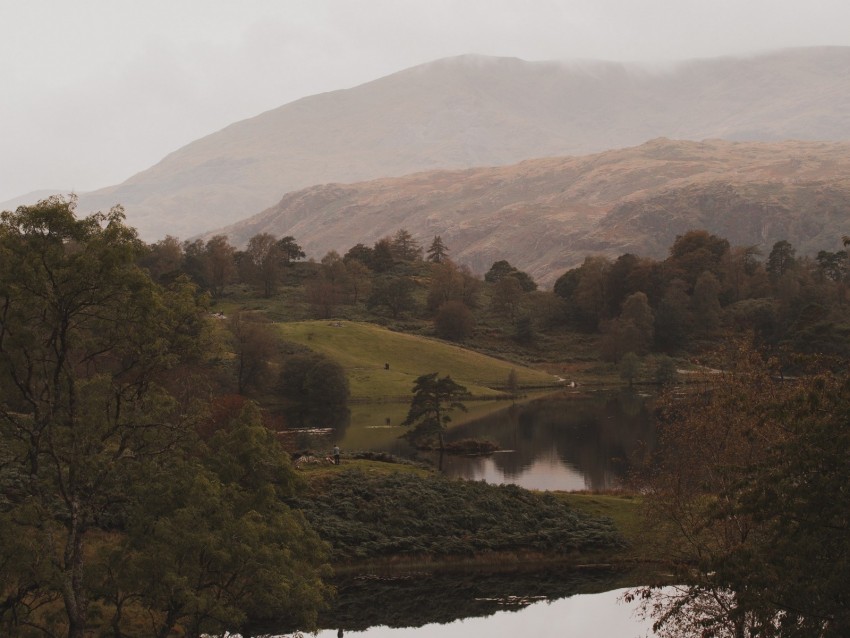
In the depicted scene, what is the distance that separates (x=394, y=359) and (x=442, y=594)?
107813 mm

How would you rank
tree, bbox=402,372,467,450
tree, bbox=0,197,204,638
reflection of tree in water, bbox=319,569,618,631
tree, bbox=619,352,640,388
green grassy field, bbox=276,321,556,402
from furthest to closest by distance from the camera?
tree, bbox=619,352,640,388 → green grassy field, bbox=276,321,556,402 → tree, bbox=402,372,467,450 → reflection of tree in water, bbox=319,569,618,631 → tree, bbox=0,197,204,638

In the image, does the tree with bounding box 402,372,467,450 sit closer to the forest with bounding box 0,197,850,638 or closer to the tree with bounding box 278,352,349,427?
the tree with bounding box 278,352,349,427

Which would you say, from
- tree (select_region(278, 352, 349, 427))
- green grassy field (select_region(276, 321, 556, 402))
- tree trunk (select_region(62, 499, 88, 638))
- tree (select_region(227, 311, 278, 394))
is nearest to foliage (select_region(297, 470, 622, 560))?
tree trunk (select_region(62, 499, 88, 638))

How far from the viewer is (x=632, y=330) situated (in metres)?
168

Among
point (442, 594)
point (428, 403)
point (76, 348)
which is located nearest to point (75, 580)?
point (76, 348)

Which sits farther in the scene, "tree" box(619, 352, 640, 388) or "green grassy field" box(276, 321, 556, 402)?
"tree" box(619, 352, 640, 388)

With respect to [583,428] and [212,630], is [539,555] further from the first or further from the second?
[583,428]

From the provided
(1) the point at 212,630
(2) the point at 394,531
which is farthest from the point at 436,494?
(1) the point at 212,630

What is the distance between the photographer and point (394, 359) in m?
152

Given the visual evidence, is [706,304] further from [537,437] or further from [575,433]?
[537,437]

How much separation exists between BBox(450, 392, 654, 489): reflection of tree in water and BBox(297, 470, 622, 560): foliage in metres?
13.7

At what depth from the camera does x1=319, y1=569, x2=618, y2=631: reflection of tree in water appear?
137ft

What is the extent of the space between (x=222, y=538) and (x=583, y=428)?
78638 millimetres

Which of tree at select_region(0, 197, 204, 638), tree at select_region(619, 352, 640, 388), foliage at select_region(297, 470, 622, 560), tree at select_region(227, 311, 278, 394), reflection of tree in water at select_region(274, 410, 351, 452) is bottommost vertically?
tree at select_region(619, 352, 640, 388)
